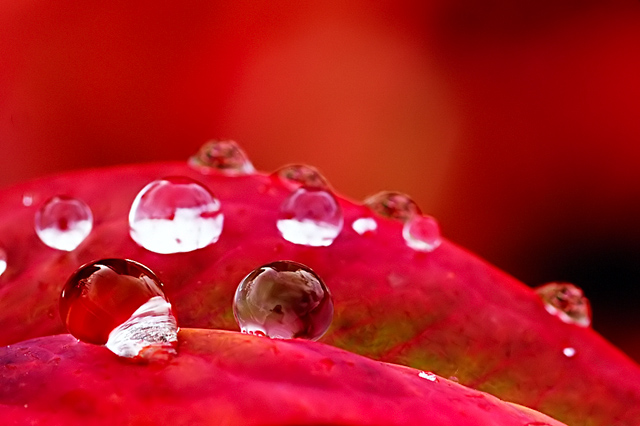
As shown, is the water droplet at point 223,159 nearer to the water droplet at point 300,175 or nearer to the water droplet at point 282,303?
the water droplet at point 300,175

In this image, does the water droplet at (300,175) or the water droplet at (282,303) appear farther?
the water droplet at (300,175)

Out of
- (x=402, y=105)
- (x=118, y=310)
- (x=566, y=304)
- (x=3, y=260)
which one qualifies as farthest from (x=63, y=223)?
(x=402, y=105)

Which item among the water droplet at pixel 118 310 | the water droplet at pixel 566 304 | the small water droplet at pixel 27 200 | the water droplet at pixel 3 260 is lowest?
the water droplet at pixel 3 260

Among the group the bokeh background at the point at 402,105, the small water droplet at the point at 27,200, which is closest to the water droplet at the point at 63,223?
the small water droplet at the point at 27,200

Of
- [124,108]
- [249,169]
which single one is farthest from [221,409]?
[124,108]

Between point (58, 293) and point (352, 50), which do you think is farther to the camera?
point (352, 50)

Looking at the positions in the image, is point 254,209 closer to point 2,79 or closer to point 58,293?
point 58,293
